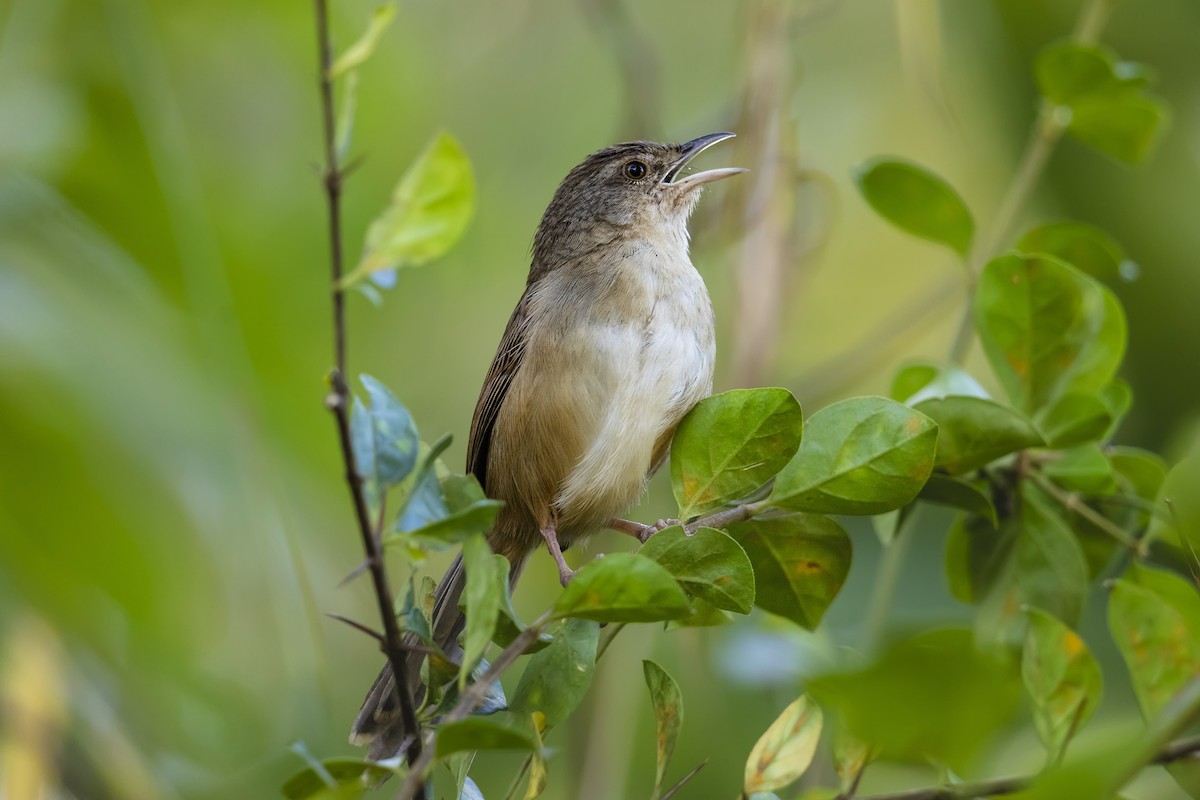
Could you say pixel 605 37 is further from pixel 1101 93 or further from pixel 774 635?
pixel 774 635

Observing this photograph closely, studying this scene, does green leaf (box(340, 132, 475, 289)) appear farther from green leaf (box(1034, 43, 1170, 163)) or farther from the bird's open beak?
the bird's open beak

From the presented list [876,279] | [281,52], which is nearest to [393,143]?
[281,52]

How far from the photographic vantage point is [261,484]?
11.3 feet

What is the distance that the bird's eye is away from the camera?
4.06 meters

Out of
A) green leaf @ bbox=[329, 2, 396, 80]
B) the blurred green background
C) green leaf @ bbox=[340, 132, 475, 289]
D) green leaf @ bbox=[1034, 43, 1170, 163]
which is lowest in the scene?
the blurred green background

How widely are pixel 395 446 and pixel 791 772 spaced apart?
796 millimetres

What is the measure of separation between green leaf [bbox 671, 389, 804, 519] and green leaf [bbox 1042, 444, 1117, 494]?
78 centimetres

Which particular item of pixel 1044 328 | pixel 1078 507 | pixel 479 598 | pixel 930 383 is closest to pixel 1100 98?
pixel 1044 328

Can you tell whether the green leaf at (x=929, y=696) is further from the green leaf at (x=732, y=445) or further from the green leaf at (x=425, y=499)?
the green leaf at (x=732, y=445)

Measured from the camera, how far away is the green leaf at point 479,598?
1.60m

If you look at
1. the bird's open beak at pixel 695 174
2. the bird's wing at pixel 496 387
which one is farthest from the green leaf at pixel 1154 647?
the bird's open beak at pixel 695 174

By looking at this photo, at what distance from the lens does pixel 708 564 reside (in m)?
1.84

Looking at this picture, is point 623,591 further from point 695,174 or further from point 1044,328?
point 695,174

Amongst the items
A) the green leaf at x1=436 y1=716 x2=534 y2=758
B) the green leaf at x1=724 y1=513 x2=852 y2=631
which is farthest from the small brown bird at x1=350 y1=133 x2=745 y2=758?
the green leaf at x1=436 y1=716 x2=534 y2=758
